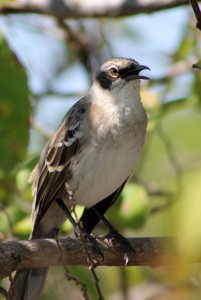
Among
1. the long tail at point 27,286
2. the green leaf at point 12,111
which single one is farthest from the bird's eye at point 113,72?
the long tail at point 27,286

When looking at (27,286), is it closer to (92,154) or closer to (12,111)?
(92,154)

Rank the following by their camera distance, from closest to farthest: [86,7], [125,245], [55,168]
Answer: [125,245], [55,168], [86,7]

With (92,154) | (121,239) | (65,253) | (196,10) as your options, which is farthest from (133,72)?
(196,10)

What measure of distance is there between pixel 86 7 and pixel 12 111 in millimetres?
1071

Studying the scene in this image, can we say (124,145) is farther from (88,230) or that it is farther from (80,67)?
(80,67)

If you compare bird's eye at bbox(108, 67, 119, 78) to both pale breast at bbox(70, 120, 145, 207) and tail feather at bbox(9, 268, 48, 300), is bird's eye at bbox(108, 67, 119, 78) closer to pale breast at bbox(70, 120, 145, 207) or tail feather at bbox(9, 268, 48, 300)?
pale breast at bbox(70, 120, 145, 207)

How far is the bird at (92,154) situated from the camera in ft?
15.2

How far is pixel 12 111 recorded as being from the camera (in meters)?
4.92

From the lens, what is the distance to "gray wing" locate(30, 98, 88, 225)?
15.6 feet

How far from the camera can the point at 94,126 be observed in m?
4.69

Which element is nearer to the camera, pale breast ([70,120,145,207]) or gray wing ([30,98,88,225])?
pale breast ([70,120,145,207])

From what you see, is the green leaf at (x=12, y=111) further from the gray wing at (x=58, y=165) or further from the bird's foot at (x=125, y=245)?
the bird's foot at (x=125, y=245)

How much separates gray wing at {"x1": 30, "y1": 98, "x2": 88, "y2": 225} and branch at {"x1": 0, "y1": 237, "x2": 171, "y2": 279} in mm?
601

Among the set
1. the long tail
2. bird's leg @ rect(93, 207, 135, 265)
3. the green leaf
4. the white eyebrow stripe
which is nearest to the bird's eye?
the green leaf
